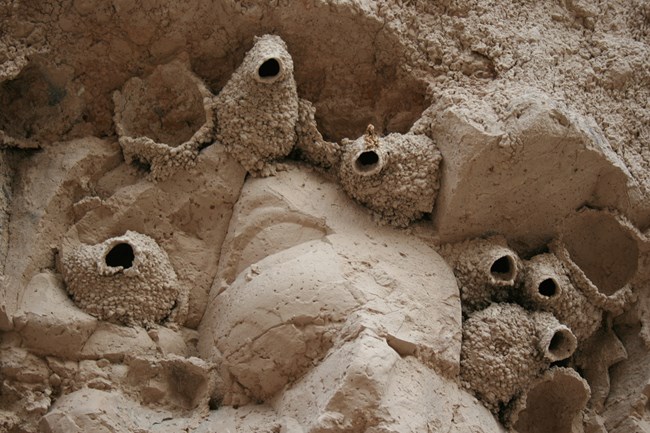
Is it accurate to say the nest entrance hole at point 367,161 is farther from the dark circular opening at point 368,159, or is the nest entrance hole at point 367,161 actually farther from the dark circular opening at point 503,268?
the dark circular opening at point 503,268

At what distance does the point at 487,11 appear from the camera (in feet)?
12.1

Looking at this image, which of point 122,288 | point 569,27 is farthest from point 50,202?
point 569,27

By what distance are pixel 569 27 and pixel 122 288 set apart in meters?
1.71

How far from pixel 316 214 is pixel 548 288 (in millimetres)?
747

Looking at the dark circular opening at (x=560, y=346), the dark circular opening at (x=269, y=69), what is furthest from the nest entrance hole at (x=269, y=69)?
the dark circular opening at (x=560, y=346)

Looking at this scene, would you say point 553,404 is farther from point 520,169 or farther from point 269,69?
point 269,69

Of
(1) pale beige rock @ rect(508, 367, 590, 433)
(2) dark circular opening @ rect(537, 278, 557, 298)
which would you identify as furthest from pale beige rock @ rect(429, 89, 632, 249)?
(1) pale beige rock @ rect(508, 367, 590, 433)

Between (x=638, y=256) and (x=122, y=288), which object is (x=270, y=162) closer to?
(x=122, y=288)

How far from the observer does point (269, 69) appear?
11.3 ft

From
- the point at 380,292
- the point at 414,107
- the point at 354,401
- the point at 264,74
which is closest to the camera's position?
the point at 354,401

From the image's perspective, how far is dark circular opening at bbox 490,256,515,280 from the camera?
11.2 ft

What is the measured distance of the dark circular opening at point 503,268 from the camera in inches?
135

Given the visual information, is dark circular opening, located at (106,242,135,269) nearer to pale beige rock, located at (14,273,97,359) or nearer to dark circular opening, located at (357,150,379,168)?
pale beige rock, located at (14,273,97,359)

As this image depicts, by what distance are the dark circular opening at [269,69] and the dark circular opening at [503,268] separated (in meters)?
0.88
